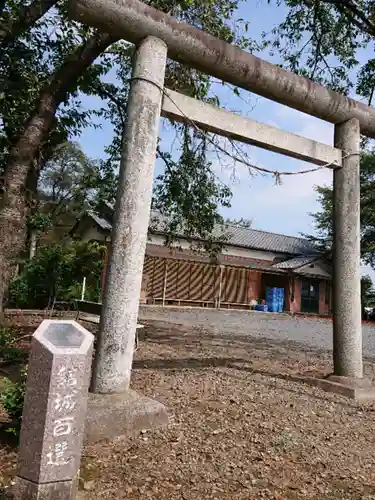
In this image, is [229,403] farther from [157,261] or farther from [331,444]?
[157,261]

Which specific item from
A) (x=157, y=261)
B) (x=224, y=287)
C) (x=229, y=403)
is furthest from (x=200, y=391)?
(x=224, y=287)

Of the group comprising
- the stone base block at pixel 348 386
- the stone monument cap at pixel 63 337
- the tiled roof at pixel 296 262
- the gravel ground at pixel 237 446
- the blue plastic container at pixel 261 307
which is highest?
the tiled roof at pixel 296 262

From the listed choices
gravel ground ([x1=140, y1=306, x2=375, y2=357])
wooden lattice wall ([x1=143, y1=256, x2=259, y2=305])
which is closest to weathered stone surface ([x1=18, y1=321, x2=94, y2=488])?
gravel ground ([x1=140, y1=306, x2=375, y2=357])

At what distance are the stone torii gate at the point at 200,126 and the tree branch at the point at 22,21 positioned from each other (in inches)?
141

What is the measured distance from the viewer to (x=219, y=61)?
4.79 meters

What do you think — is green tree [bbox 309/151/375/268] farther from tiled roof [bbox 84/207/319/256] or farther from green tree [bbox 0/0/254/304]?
green tree [bbox 0/0/254/304]

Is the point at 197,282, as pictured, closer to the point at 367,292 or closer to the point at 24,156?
the point at 367,292

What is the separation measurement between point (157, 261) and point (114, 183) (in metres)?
12.0

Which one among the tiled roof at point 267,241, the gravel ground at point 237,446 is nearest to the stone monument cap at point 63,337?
the gravel ground at point 237,446

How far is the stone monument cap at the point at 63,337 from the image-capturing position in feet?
7.07

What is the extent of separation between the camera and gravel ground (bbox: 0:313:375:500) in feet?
9.15

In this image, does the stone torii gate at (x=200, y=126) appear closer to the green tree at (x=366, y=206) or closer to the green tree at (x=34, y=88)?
the green tree at (x=34, y=88)

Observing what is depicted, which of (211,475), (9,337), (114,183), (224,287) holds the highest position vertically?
(114,183)

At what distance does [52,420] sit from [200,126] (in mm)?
3623
